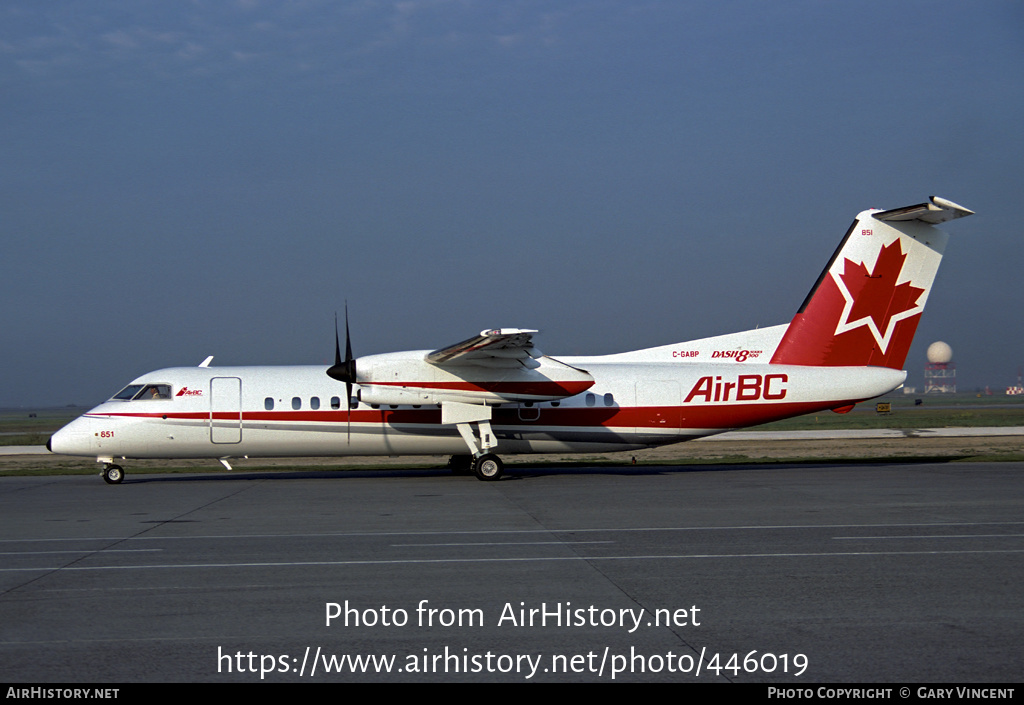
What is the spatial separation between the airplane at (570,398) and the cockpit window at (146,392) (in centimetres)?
2

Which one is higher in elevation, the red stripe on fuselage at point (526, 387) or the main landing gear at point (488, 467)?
the red stripe on fuselage at point (526, 387)

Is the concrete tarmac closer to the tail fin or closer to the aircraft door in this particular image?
the aircraft door

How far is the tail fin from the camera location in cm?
2047

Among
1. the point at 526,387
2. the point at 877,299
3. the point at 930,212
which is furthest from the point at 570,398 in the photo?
the point at 930,212

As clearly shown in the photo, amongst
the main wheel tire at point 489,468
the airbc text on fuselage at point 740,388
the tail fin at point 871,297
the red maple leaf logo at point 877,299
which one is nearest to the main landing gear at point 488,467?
the main wheel tire at point 489,468

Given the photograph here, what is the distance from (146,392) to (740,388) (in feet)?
46.8

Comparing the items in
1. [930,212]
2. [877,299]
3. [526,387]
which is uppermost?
[930,212]

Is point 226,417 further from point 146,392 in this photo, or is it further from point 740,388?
point 740,388

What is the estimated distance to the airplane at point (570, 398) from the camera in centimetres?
2011

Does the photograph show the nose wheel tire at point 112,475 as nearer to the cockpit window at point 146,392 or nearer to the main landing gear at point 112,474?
the main landing gear at point 112,474

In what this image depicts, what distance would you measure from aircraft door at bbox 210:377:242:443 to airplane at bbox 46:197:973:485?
0.03 metres

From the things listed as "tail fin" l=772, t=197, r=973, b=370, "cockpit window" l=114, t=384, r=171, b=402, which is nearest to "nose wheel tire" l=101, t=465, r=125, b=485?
"cockpit window" l=114, t=384, r=171, b=402

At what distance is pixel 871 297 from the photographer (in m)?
20.6
